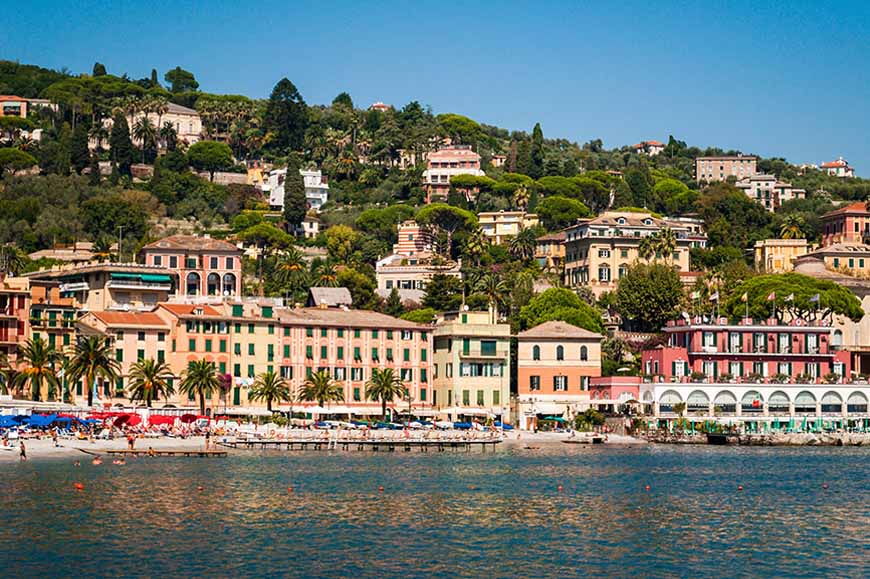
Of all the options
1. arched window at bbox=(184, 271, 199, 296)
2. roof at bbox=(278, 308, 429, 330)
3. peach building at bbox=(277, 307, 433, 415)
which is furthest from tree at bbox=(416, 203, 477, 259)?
peach building at bbox=(277, 307, 433, 415)

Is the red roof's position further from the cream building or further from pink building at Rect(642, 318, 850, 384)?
the cream building

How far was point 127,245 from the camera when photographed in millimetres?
162250

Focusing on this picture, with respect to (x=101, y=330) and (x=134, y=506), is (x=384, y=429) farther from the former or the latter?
(x=134, y=506)

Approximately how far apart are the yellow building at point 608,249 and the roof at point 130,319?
62.8 m

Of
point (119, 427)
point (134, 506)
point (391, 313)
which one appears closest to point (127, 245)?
point (391, 313)

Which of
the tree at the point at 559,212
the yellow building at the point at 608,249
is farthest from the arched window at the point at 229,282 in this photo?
the tree at the point at 559,212

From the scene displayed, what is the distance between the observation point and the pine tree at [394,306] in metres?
144

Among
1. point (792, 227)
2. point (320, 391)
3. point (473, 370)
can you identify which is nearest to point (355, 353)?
point (320, 391)

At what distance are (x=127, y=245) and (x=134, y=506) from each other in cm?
10057

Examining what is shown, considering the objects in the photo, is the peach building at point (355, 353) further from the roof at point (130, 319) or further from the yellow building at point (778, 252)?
the yellow building at point (778, 252)

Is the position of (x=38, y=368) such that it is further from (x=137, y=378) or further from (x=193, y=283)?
(x=193, y=283)

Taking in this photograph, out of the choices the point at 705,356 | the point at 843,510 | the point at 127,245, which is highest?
the point at 127,245

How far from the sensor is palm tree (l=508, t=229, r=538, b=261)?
17525cm

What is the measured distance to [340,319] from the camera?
378 feet
